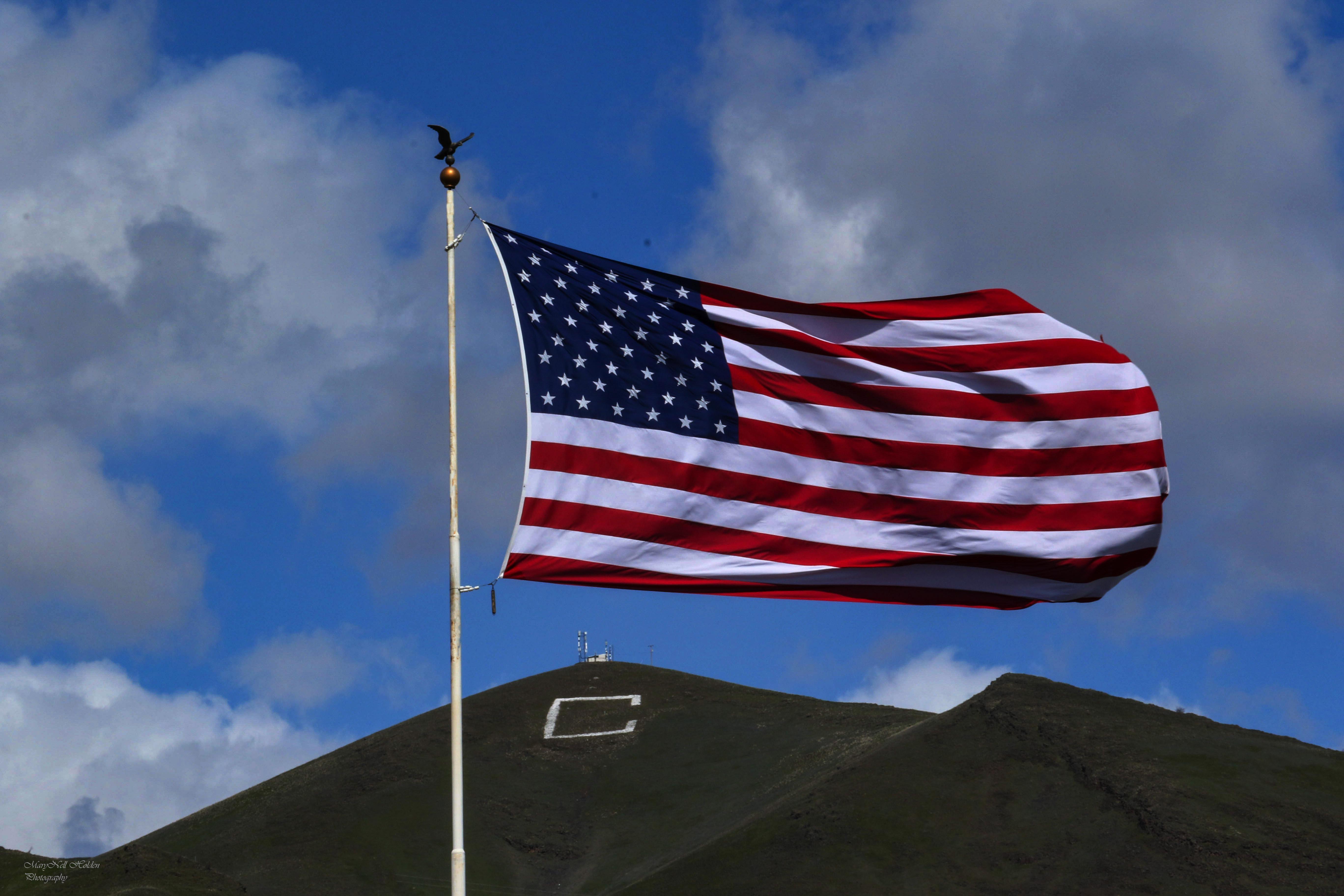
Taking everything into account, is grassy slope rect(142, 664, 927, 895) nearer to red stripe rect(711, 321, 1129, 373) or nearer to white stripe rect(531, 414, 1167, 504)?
white stripe rect(531, 414, 1167, 504)

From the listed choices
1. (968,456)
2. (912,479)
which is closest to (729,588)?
(912,479)

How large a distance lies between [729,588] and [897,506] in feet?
7.93

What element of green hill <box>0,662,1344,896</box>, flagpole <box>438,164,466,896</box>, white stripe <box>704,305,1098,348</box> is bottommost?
flagpole <box>438,164,466,896</box>

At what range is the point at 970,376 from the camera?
16844 millimetres

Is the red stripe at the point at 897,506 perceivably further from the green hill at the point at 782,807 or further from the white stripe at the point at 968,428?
the green hill at the point at 782,807

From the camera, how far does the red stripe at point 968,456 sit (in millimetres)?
16281

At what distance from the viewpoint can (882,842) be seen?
159 ft

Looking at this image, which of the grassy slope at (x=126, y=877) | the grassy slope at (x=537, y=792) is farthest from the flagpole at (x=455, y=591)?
the grassy slope at (x=537, y=792)

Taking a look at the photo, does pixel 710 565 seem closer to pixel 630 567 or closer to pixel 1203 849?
pixel 630 567

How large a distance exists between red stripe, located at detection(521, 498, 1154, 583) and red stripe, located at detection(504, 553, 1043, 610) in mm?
320

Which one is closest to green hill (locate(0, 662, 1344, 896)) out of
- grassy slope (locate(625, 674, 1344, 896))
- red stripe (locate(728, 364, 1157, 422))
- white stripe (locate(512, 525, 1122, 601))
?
grassy slope (locate(625, 674, 1344, 896))

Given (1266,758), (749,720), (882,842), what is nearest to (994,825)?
(882,842)

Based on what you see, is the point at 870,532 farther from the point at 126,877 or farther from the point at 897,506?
the point at 126,877

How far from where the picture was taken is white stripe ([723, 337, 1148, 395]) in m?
16.5
